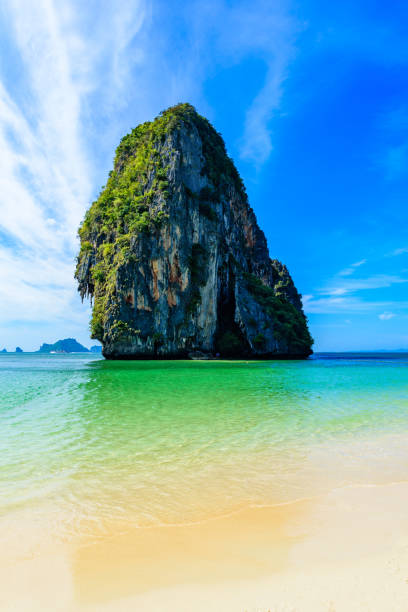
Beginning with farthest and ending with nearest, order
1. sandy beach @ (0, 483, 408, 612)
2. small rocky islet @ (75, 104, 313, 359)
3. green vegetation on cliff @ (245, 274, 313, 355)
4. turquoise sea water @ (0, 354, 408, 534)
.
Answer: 1. green vegetation on cliff @ (245, 274, 313, 355)
2. small rocky islet @ (75, 104, 313, 359)
3. turquoise sea water @ (0, 354, 408, 534)
4. sandy beach @ (0, 483, 408, 612)

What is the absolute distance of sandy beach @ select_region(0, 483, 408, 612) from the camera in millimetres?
1584

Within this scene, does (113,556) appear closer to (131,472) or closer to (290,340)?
(131,472)

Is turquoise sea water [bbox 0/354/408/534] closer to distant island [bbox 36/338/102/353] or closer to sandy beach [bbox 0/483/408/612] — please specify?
sandy beach [bbox 0/483/408/612]

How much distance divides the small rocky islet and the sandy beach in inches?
1187

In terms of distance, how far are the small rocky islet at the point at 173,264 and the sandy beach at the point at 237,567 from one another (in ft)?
99.0

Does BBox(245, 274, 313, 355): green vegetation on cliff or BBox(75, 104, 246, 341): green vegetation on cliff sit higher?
BBox(75, 104, 246, 341): green vegetation on cliff

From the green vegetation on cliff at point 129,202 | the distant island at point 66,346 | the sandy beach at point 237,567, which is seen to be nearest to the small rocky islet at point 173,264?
the green vegetation on cliff at point 129,202

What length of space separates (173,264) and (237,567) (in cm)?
3271

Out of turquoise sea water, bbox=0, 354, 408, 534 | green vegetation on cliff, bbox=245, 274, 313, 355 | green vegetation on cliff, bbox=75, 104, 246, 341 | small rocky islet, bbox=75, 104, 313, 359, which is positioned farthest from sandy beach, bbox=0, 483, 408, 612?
green vegetation on cliff, bbox=245, 274, 313, 355

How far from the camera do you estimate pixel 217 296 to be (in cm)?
3650

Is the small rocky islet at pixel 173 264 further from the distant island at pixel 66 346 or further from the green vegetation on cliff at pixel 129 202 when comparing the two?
the distant island at pixel 66 346

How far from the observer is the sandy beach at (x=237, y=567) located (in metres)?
1.58

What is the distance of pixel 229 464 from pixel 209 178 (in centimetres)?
4123

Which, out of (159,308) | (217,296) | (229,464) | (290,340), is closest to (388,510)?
(229,464)
